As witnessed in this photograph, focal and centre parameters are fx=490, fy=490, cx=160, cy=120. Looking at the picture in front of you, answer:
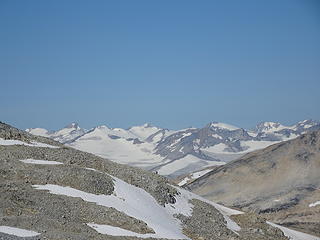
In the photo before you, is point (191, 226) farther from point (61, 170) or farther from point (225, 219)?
point (61, 170)

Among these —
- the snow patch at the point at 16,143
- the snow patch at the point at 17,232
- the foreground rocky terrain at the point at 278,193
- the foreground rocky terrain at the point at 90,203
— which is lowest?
the snow patch at the point at 17,232

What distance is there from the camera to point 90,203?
150ft

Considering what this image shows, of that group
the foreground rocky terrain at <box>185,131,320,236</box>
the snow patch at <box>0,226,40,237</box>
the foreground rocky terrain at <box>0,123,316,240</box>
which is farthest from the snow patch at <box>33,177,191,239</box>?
the foreground rocky terrain at <box>185,131,320,236</box>

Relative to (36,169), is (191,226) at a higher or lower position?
lower

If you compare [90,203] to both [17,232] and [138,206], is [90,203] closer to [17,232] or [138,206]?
[138,206]

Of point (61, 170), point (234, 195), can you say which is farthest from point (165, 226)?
point (234, 195)

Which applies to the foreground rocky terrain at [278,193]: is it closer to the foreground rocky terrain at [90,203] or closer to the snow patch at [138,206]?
the foreground rocky terrain at [90,203]

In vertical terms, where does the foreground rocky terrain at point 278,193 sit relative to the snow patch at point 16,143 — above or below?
above

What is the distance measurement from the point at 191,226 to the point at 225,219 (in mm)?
9185

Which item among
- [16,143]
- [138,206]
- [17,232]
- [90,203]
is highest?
[16,143]

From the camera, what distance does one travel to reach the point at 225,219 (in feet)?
199

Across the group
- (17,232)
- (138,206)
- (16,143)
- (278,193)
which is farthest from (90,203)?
(278,193)

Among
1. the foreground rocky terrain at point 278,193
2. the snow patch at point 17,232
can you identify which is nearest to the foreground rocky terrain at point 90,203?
the snow patch at point 17,232

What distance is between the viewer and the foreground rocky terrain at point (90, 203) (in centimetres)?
3875
